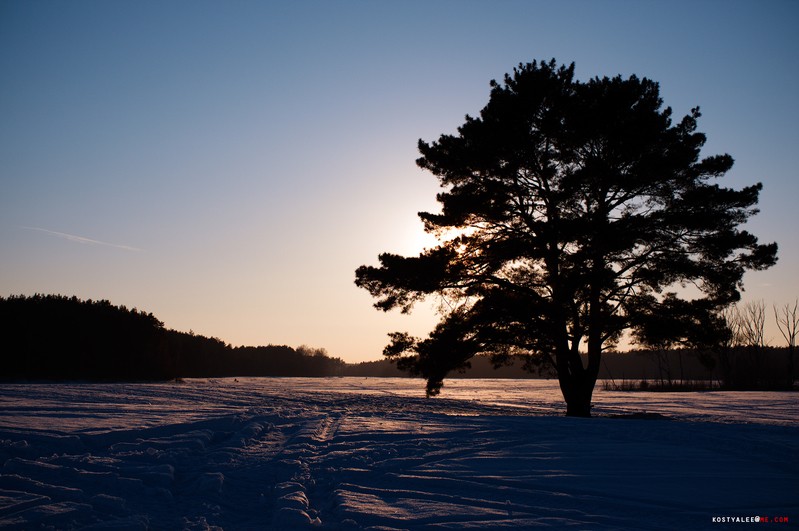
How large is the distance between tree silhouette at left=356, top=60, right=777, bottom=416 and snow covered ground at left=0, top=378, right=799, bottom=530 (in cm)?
551

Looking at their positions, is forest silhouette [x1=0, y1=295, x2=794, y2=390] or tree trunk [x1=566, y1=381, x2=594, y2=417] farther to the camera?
forest silhouette [x1=0, y1=295, x2=794, y2=390]

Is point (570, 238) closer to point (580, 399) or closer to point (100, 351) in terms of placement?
point (580, 399)

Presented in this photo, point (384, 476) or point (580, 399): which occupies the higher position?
point (384, 476)

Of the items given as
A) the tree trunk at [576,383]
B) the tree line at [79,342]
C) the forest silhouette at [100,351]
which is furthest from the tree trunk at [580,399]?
the tree line at [79,342]

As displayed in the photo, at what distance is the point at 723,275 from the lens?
16.4 meters

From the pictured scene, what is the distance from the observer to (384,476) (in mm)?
6836

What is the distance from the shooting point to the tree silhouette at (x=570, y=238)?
16.3 metres

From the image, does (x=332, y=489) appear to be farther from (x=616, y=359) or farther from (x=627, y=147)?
(x=616, y=359)

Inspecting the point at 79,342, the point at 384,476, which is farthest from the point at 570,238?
the point at 79,342

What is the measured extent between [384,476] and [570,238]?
11.7 meters

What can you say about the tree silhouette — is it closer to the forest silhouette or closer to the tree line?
the forest silhouette

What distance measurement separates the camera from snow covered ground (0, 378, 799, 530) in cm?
495

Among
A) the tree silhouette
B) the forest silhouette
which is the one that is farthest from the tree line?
the tree silhouette

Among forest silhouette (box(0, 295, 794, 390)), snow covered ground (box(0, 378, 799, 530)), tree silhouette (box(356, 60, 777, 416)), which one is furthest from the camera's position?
forest silhouette (box(0, 295, 794, 390))
